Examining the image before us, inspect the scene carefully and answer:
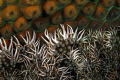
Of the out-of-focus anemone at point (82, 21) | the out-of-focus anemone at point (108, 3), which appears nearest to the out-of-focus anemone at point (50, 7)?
the out-of-focus anemone at point (82, 21)

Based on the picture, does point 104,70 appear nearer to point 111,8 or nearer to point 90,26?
point 90,26

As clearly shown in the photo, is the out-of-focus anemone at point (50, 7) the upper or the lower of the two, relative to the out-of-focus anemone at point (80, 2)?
lower

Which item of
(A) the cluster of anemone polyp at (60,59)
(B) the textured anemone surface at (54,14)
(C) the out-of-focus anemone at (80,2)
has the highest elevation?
(C) the out-of-focus anemone at (80,2)

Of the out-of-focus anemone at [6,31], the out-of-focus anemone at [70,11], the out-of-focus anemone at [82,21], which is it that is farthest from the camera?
the out-of-focus anemone at [82,21]

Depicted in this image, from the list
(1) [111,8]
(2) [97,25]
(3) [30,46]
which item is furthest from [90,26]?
(3) [30,46]

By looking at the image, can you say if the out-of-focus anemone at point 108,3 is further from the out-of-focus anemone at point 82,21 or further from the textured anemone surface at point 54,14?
the out-of-focus anemone at point 82,21

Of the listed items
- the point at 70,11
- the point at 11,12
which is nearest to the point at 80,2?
the point at 70,11
